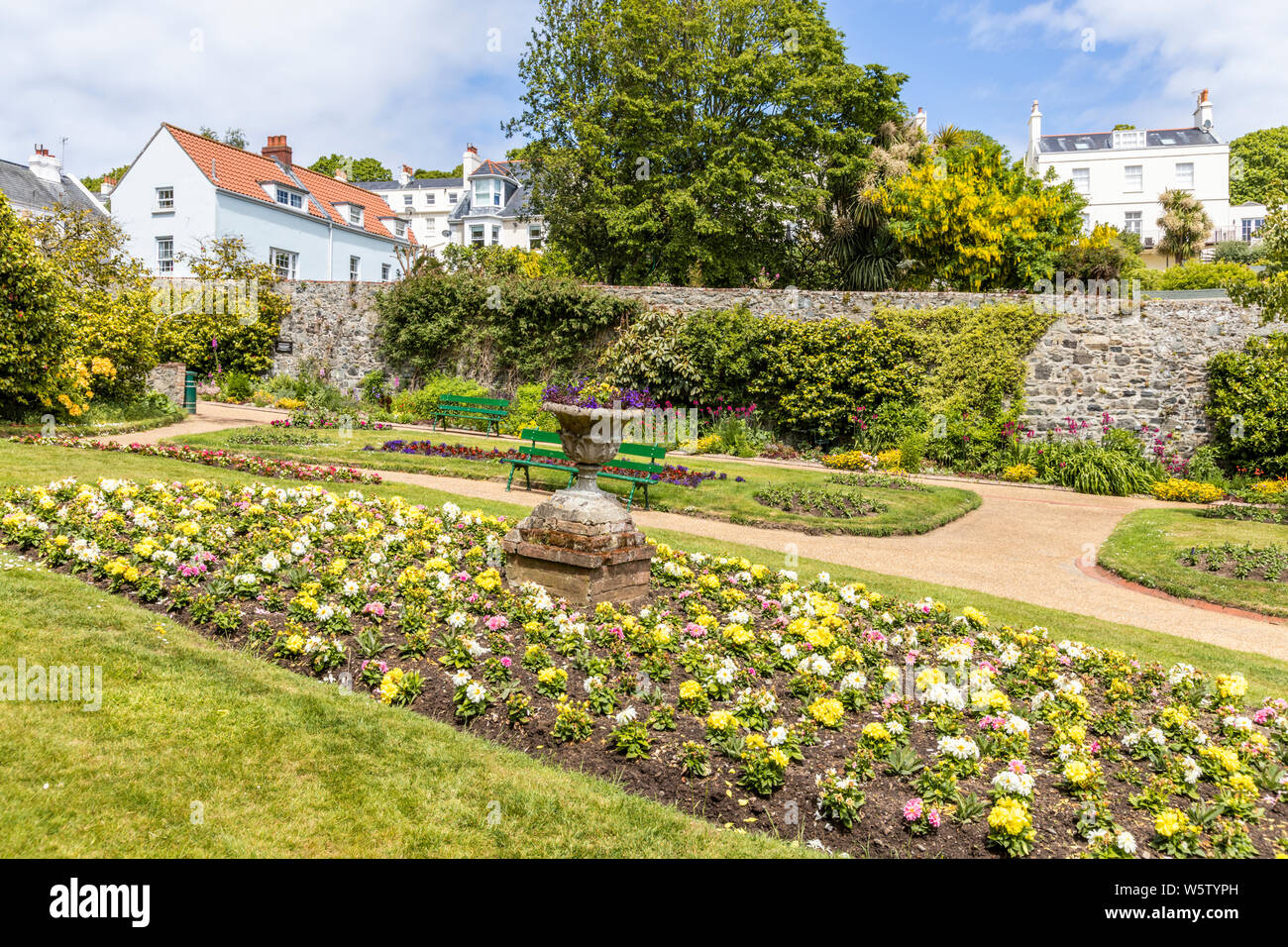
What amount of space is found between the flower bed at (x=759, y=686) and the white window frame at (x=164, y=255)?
28519 mm

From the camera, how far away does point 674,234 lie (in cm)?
2309

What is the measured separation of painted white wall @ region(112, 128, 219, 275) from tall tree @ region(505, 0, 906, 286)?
44.2 feet

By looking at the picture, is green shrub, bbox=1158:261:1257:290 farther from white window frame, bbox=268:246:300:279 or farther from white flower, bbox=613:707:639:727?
white window frame, bbox=268:246:300:279

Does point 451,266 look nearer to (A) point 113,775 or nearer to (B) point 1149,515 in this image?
(B) point 1149,515

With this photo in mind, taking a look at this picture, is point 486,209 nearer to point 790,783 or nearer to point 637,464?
point 637,464

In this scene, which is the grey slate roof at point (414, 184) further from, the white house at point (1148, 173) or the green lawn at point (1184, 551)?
the green lawn at point (1184, 551)

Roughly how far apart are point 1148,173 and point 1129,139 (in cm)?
348

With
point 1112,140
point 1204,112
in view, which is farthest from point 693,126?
point 1204,112

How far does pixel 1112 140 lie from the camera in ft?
144

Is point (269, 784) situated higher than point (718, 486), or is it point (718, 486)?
point (718, 486)

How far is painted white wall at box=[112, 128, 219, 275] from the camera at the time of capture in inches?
1179

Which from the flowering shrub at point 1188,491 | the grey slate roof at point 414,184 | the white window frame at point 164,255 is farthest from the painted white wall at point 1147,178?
the white window frame at point 164,255
